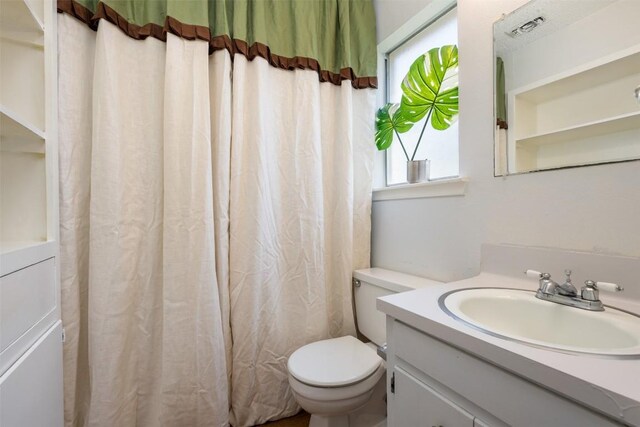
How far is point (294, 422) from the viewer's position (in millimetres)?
1354

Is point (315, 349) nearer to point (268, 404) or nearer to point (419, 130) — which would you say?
point (268, 404)

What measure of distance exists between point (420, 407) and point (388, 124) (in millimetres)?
1318

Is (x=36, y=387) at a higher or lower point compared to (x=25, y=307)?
lower

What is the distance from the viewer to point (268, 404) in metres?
1.33

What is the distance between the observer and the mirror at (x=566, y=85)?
729 mm

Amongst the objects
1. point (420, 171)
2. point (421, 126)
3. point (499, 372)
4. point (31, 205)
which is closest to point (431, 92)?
point (421, 126)

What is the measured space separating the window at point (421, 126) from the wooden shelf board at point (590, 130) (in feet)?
1.44

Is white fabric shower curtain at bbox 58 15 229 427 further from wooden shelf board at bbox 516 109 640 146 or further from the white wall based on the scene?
wooden shelf board at bbox 516 109 640 146

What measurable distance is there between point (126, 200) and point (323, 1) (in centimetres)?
143

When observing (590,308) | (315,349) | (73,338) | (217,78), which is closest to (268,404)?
(315,349)

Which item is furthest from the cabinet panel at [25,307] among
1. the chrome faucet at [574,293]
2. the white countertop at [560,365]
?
the chrome faucet at [574,293]

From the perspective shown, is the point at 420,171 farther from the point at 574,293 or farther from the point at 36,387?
the point at 36,387

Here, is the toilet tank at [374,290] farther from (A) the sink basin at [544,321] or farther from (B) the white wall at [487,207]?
(A) the sink basin at [544,321]

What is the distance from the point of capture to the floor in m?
1.33
